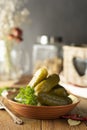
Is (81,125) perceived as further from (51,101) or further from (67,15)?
(67,15)

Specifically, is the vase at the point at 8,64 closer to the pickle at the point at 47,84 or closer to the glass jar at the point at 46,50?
the glass jar at the point at 46,50

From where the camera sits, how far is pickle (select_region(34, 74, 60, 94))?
1056 mm

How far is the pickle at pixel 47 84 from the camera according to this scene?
1.06m

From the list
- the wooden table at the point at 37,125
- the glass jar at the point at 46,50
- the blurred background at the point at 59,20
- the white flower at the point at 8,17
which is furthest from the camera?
the blurred background at the point at 59,20

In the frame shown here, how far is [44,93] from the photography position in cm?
104

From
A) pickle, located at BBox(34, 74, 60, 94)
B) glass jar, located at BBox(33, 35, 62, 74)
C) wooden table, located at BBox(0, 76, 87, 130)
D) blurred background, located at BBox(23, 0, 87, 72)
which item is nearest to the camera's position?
wooden table, located at BBox(0, 76, 87, 130)

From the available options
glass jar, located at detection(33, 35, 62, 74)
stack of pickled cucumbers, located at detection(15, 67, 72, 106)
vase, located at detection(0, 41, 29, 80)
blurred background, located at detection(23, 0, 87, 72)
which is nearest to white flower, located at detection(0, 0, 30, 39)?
vase, located at detection(0, 41, 29, 80)

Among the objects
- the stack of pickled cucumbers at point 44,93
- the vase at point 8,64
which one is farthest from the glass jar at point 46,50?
the stack of pickled cucumbers at point 44,93

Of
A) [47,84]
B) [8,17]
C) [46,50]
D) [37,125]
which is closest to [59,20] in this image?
[46,50]

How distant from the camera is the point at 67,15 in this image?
2.87 metres

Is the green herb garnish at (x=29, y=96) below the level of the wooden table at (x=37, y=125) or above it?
above

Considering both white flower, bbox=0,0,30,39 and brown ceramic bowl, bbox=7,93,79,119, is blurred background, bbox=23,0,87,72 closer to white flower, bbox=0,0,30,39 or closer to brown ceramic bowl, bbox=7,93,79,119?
white flower, bbox=0,0,30,39

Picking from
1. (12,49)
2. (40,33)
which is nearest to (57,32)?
(40,33)

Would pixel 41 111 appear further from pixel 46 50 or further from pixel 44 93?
pixel 46 50
